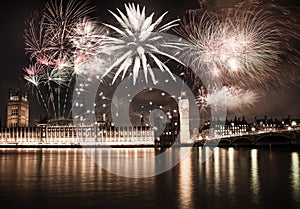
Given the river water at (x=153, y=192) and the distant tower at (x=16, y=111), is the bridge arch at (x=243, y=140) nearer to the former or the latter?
the river water at (x=153, y=192)

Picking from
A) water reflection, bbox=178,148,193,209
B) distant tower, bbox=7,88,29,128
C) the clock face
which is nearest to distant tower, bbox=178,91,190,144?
the clock face

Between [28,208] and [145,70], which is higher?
[145,70]

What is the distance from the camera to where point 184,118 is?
396 feet

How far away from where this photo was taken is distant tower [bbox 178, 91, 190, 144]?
4609 inches

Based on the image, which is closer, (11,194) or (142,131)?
(11,194)

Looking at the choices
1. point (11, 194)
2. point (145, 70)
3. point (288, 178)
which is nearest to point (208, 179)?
point (288, 178)

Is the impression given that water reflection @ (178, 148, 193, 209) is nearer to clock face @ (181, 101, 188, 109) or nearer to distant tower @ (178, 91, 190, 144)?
distant tower @ (178, 91, 190, 144)

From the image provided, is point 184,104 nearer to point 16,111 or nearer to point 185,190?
point 16,111

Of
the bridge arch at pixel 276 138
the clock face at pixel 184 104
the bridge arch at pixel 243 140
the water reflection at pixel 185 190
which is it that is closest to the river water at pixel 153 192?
the water reflection at pixel 185 190

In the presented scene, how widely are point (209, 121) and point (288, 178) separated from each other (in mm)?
130311

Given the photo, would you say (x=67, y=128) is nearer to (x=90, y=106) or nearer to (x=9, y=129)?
(x=90, y=106)

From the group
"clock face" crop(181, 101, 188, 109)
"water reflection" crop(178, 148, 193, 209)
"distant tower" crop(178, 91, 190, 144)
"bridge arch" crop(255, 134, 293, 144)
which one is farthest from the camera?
"clock face" crop(181, 101, 188, 109)

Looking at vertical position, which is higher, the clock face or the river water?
the clock face

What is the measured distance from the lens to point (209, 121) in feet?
490
